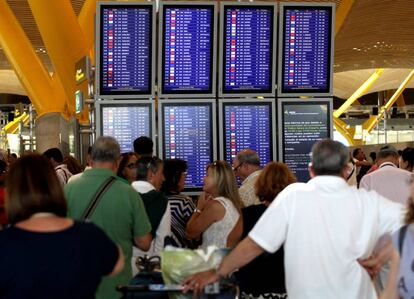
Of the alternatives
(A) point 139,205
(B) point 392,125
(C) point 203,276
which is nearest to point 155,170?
(A) point 139,205

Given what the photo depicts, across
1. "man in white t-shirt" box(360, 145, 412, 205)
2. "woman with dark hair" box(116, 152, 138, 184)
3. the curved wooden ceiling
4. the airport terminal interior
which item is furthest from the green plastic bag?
the curved wooden ceiling

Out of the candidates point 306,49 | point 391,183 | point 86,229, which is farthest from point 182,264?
point 306,49

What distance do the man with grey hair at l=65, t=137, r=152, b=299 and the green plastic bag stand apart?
782 mm

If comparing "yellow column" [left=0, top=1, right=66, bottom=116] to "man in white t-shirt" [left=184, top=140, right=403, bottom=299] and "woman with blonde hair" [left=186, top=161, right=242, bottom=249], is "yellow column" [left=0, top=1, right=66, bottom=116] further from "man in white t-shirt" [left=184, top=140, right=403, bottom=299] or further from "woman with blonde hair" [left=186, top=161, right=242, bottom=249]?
"man in white t-shirt" [left=184, top=140, right=403, bottom=299]

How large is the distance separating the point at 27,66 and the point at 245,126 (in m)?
12.4

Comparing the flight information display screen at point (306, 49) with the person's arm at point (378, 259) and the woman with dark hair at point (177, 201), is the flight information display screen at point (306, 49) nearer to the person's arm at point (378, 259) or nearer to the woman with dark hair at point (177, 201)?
the woman with dark hair at point (177, 201)

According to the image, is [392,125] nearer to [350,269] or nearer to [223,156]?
[223,156]

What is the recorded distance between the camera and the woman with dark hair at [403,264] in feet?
11.4

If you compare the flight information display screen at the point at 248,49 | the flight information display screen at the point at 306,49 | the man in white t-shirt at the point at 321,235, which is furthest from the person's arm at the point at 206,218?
the flight information display screen at the point at 306,49

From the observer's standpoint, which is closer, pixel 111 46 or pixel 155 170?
pixel 155 170

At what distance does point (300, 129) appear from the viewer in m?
8.42

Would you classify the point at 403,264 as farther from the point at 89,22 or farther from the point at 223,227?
the point at 89,22

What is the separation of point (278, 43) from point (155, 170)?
290 cm

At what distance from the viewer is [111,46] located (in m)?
8.05
